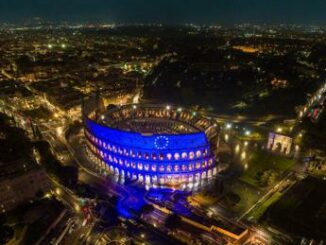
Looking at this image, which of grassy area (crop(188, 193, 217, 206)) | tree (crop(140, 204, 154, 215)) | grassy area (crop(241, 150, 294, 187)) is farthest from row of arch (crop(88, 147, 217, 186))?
tree (crop(140, 204, 154, 215))

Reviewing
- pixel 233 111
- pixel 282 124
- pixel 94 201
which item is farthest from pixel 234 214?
pixel 233 111

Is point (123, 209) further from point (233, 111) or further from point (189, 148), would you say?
point (233, 111)

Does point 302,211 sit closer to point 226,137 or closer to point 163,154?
point 163,154

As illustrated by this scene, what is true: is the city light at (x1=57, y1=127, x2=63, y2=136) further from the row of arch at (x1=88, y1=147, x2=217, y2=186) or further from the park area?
the park area

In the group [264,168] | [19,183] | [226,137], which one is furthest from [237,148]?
[19,183]

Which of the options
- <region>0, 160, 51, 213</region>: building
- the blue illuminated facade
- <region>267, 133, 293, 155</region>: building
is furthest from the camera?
<region>267, 133, 293, 155</region>: building

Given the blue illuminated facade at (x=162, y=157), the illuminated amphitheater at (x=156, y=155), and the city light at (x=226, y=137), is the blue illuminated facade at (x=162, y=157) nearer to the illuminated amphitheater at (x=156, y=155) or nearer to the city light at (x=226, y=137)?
the illuminated amphitheater at (x=156, y=155)
